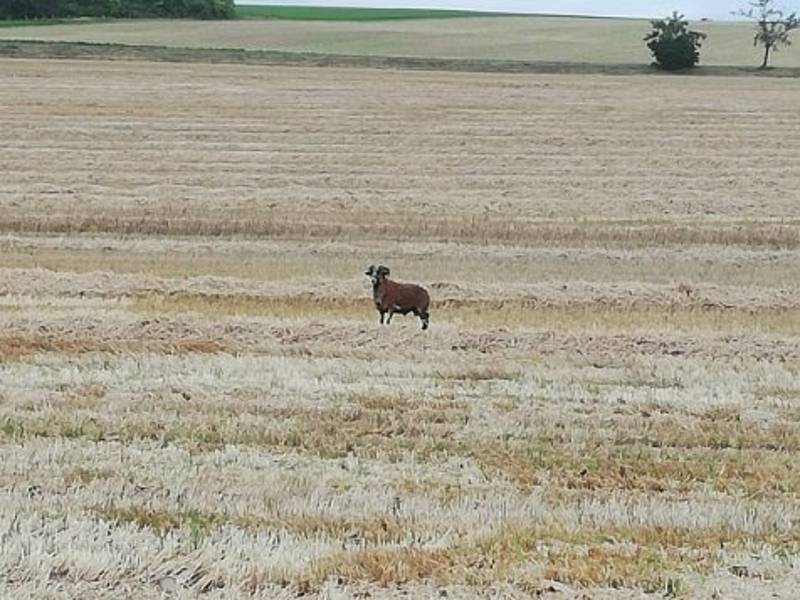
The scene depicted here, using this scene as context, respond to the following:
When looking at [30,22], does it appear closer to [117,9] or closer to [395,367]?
[117,9]

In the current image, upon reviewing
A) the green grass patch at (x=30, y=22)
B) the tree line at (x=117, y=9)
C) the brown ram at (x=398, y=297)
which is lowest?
the brown ram at (x=398, y=297)

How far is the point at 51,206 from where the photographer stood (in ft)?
76.1

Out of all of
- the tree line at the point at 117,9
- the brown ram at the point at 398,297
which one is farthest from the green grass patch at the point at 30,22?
the brown ram at the point at 398,297

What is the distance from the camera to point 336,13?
93.2 metres

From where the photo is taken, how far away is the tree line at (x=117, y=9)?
236 ft

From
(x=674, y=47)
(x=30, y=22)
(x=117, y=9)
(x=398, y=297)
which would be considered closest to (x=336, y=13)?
(x=117, y=9)

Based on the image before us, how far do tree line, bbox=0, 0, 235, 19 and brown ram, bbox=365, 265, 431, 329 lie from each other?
208ft

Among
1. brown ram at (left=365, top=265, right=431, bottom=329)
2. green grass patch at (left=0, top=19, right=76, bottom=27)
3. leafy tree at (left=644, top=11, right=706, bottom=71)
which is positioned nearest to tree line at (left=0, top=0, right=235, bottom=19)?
green grass patch at (left=0, top=19, right=76, bottom=27)

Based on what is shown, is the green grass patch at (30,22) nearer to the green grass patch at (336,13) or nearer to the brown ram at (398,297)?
the green grass patch at (336,13)

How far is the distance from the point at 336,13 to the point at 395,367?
8513 cm

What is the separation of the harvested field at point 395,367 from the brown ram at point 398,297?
205 millimetres

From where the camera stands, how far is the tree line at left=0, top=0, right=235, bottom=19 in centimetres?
7206

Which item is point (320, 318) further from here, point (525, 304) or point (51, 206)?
point (51, 206)

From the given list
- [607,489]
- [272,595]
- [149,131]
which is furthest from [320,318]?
[149,131]
